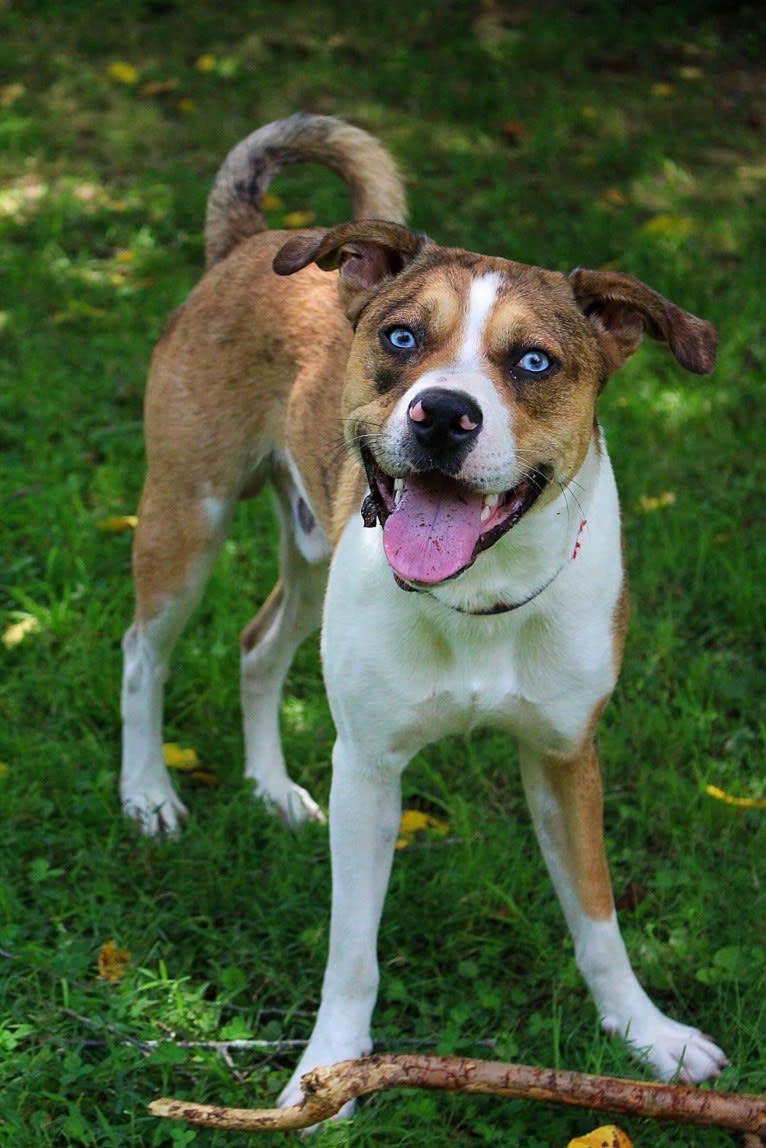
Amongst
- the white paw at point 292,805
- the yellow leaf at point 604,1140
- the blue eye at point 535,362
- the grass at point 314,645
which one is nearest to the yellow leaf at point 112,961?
the grass at point 314,645

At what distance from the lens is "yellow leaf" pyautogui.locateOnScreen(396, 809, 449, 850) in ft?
14.4

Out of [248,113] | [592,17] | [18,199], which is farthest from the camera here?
[592,17]

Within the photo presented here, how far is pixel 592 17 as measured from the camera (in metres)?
9.98

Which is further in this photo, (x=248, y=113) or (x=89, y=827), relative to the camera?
(x=248, y=113)

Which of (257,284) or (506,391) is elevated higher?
(506,391)

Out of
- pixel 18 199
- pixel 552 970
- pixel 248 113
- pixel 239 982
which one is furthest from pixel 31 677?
pixel 248 113

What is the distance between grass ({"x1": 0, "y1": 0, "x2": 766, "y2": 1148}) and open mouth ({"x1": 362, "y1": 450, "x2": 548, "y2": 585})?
1.31 meters

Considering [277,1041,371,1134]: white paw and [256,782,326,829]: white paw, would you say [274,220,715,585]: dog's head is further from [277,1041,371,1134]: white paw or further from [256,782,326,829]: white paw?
[256,782,326,829]: white paw

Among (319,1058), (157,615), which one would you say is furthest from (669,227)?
(319,1058)

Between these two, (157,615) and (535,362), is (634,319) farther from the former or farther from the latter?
(157,615)

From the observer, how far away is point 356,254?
11.7ft

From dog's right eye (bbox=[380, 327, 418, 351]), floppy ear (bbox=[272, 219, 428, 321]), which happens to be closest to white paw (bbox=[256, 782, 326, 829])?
floppy ear (bbox=[272, 219, 428, 321])

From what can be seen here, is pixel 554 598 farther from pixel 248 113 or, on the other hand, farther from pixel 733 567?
pixel 248 113

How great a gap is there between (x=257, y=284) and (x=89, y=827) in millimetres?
1639
